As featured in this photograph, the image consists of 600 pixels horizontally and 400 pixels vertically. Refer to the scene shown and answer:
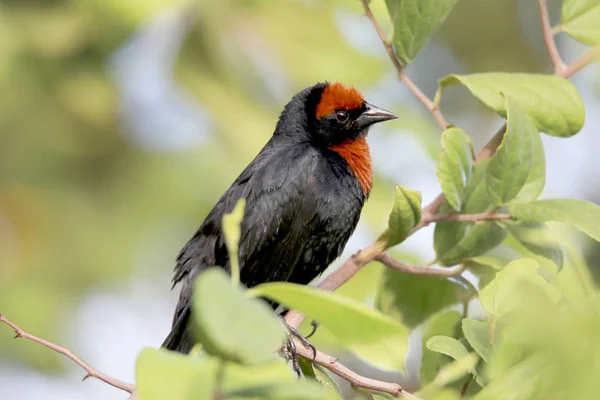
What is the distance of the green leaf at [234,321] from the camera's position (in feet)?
2.76

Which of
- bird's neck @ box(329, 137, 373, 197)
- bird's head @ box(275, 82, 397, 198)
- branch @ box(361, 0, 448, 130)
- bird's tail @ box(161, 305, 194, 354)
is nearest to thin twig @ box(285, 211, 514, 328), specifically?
branch @ box(361, 0, 448, 130)

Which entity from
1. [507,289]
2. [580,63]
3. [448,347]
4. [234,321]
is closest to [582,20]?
[580,63]

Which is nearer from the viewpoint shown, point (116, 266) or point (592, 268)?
point (592, 268)

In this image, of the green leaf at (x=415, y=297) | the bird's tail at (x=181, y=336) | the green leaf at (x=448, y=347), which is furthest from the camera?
the bird's tail at (x=181, y=336)

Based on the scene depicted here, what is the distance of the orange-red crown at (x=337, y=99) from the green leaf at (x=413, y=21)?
118 centimetres

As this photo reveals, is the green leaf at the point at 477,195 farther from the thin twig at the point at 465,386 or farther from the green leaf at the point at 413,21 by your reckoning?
the thin twig at the point at 465,386

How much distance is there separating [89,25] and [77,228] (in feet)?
3.64

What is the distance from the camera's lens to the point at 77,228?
13.9 ft

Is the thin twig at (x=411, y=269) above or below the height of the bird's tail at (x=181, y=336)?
below

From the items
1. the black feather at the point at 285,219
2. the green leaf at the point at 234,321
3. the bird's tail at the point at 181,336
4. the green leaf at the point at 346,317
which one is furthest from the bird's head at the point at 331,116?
the green leaf at the point at 234,321

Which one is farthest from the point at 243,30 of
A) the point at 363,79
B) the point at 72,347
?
the point at 72,347

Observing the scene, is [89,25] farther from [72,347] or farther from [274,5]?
[72,347]

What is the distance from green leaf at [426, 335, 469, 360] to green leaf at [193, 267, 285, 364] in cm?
66

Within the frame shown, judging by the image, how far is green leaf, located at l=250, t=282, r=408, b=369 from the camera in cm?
92
